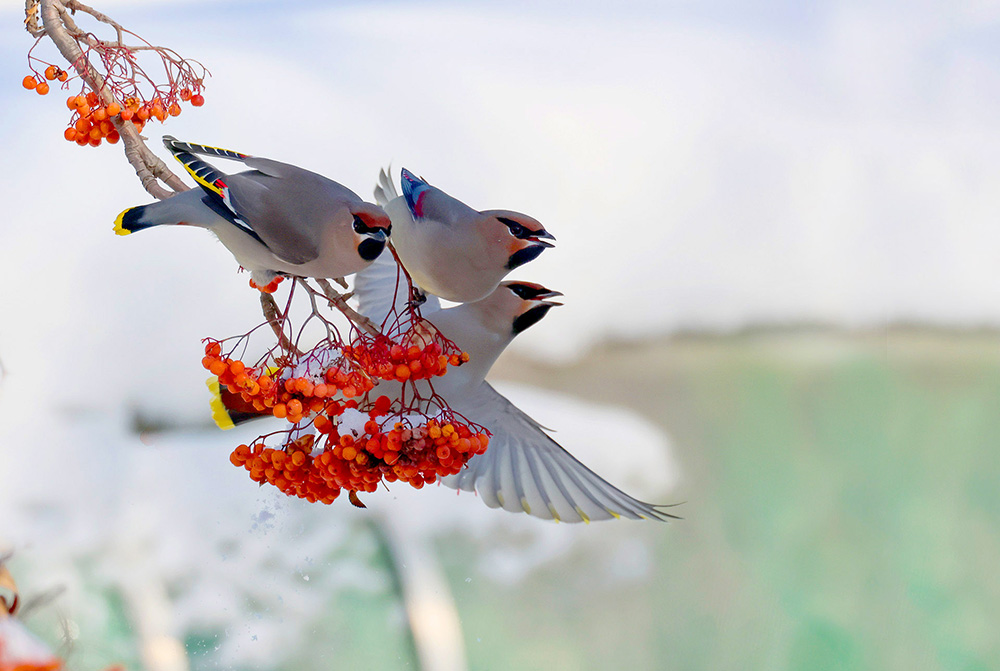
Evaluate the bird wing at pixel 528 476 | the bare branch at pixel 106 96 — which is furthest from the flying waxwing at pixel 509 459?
the bare branch at pixel 106 96

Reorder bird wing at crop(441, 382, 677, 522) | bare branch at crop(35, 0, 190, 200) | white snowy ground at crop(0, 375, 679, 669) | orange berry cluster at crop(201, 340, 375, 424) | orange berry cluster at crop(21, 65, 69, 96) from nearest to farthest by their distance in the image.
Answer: orange berry cluster at crop(201, 340, 375, 424)
bare branch at crop(35, 0, 190, 200)
orange berry cluster at crop(21, 65, 69, 96)
bird wing at crop(441, 382, 677, 522)
white snowy ground at crop(0, 375, 679, 669)

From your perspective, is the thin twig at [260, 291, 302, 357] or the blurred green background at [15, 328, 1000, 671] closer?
the thin twig at [260, 291, 302, 357]

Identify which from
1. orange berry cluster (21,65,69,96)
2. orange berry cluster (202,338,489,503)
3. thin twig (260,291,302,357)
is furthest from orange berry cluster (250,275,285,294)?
orange berry cluster (21,65,69,96)

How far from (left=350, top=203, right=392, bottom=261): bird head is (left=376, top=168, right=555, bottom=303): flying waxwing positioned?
2.7 inches

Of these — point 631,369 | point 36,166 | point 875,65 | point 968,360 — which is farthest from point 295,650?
point 875,65

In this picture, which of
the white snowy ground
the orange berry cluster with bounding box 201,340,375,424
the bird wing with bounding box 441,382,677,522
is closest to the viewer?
the orange berry cluster with bounding box 201,340,375,424

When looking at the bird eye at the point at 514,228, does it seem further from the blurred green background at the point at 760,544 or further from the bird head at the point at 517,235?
the blurred green background at the point at 760,544

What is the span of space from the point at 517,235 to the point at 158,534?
125cm

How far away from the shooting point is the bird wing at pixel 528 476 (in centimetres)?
99

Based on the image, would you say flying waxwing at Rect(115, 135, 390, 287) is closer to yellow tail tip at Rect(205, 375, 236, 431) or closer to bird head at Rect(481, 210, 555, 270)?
bird head at Rect(481, 210, 555, 270)

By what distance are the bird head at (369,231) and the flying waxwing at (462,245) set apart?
0.07 meters

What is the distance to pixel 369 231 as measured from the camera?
68 cm

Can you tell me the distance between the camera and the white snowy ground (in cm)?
164

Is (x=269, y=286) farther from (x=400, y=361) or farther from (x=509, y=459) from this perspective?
(x=509, y=459)
